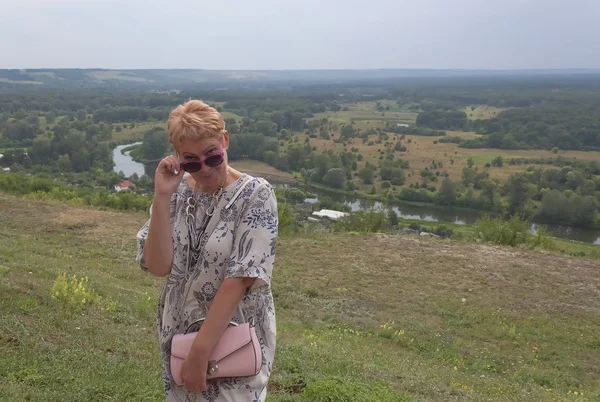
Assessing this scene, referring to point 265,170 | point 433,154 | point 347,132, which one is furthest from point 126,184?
point 347,132

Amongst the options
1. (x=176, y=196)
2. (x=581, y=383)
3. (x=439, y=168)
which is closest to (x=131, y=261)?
(x=581, y=383)

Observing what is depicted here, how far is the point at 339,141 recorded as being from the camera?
97.4 m

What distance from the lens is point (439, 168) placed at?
72750 millimetres

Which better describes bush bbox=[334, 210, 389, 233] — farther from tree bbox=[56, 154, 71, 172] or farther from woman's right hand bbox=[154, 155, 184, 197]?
tree bbox=[56, 154, 71, 172]

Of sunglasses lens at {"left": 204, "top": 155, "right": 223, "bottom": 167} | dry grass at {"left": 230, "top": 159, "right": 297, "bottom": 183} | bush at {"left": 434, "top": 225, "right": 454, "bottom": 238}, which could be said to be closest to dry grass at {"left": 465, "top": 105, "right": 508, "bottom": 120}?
dry grass at {"left": 230, "top": 159, "right": 297, "bottom": 183}

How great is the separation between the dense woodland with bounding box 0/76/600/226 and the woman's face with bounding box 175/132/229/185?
2164 centimetres

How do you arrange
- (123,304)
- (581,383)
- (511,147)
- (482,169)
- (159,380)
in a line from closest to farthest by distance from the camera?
1. (159,380)
2. (123,304)
3. (581,383)
4. (482,169)
5. (511,147)

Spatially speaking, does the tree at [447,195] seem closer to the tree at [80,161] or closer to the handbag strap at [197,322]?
the tree at [80,161]

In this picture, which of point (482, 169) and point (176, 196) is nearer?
point (176, 196)

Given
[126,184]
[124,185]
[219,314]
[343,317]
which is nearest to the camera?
[219,314]

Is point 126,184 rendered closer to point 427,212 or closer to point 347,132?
point 427,212

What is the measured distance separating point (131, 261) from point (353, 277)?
206 inches

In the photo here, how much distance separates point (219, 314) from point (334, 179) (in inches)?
2367

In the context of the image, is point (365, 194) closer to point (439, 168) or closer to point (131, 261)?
point (439, 168)
